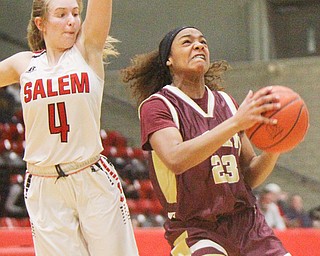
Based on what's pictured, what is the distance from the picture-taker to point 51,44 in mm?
3641

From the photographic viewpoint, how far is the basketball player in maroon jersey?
11.1ft

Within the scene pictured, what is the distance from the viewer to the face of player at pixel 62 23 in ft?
11.8

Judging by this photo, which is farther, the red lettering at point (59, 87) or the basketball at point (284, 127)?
the red lettering at point (59, 87)

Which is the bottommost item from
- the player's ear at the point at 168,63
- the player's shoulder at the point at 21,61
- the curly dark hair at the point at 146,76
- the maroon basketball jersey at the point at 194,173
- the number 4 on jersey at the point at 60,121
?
the maroon basketball jersey at the point at 194,173

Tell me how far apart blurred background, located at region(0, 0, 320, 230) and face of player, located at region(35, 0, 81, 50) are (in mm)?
8309

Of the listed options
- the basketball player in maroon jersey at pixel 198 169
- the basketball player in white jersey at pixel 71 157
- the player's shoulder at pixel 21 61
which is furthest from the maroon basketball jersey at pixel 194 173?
the player's shoulder at pixel 21 61

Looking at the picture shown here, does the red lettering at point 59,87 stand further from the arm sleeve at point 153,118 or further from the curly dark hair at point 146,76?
the curly dark hair at point 146,76

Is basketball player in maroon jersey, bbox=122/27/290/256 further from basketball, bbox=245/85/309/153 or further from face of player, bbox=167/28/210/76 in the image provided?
basketball, bbox=245/85/309/153

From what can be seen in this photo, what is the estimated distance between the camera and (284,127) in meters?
3.12

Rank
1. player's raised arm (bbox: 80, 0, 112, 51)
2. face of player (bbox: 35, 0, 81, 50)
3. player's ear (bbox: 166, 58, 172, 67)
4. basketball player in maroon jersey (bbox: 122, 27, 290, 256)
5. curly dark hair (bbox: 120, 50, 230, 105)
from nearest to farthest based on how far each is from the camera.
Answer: basketball player in maroon jersey (bbox: 122, 27, 290, 256) → player's raised arm (bbox: 80, 0, 112, 51) → face of player (bbox: 35, 0, 81, 50) → player's ear (bbox: 166, 58, 172, 67) → curly dark hair (bbox: 120, 50, 230, 105)

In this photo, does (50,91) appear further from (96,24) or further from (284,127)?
(284,127)

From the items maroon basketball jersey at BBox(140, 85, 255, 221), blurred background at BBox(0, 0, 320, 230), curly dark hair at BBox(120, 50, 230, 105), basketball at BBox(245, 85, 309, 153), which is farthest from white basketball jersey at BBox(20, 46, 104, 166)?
blurred background at BBox(0, 0, 320, 230)

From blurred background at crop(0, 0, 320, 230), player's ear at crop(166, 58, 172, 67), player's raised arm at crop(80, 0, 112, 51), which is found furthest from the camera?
blurred background at crop(0, 0, 320, 230)

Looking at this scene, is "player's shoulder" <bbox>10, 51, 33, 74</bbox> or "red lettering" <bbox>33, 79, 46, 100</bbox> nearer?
"red lettering" <bbox>33, 79, 46, 100</bbox>
